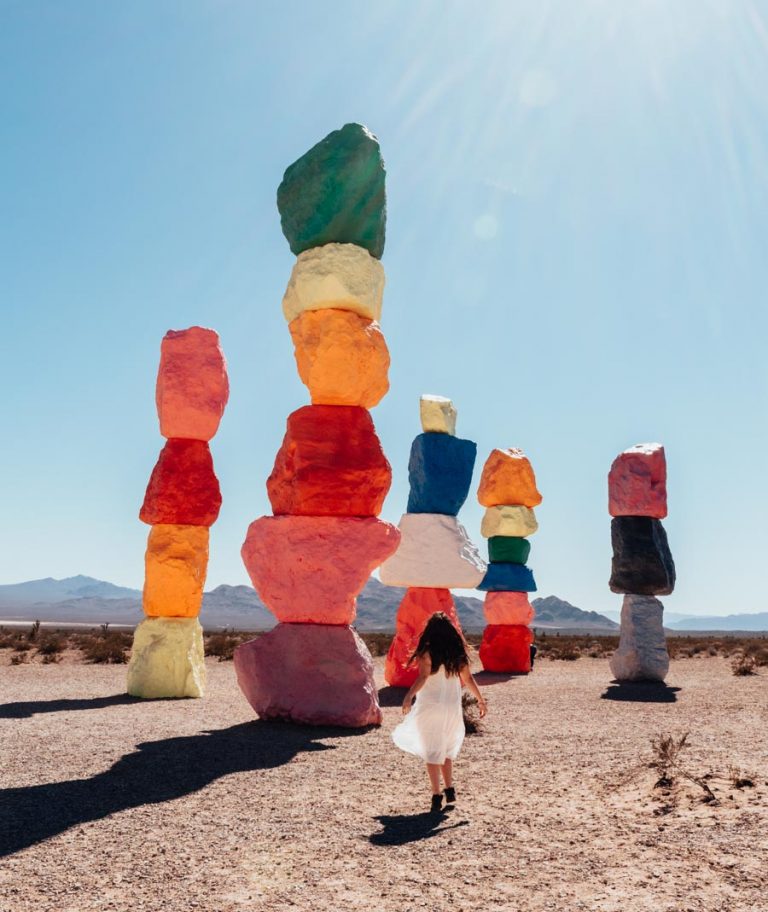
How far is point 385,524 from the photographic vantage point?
9164 mm

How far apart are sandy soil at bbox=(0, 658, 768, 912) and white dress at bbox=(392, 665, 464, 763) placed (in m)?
0.39

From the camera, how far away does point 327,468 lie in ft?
29.6

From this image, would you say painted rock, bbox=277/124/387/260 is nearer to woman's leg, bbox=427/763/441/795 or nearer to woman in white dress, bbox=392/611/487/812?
woman in white dress, bbox=392/611/487/812

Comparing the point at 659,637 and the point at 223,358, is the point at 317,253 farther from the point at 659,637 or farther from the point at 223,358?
the point at 659,637

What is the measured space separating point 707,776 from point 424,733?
2.27 meters

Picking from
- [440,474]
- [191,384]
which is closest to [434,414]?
[440,474]

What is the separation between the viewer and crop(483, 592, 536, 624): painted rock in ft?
58.6

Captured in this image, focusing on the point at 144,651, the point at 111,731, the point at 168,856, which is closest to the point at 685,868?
the point at 168,856

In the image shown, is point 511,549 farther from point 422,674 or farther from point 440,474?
point 422,674

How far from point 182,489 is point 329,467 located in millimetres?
3716

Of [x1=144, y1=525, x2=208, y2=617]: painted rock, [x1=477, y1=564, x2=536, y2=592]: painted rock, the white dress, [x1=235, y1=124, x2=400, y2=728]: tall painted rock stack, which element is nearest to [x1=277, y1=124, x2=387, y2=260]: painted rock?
[x1=235, y1=124, x2=400, y2=728]: tall painted rock stack

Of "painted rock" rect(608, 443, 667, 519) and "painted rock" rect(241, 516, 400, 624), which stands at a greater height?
"painted rock" rect(608, 443, 667, 519)

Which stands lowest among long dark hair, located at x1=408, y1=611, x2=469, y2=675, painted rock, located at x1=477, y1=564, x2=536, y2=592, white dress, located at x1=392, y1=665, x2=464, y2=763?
white dress, located at x1=392, y1=665, x2=464, y2=763

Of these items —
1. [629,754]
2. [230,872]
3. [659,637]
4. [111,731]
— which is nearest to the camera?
[230,872]
